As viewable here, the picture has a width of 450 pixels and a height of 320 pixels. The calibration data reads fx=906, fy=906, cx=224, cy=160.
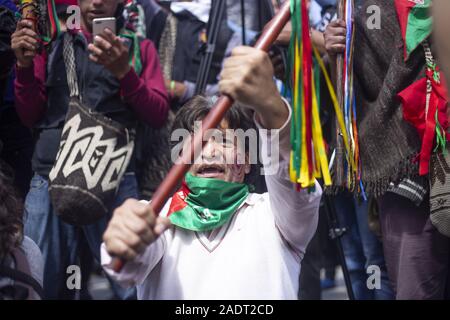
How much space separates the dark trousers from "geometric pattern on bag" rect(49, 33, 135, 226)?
109 cm

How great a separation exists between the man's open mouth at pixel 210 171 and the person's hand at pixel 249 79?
0.61 metres

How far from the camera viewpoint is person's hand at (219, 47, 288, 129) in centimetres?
201

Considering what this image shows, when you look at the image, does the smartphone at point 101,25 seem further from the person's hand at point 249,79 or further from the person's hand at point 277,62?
the person's hand at point 249,79

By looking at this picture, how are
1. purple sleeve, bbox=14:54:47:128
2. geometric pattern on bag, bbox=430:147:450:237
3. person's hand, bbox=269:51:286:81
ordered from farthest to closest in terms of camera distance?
person's hand, bbox=269:51:286:81 < purple sleeve, bbox=14:54:47:128 < geometric pattern on bag, bbox=430:147:450:237

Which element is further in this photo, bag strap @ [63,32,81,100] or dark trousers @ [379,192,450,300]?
bag strap @ [63,32,81,100]

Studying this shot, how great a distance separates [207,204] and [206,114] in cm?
33

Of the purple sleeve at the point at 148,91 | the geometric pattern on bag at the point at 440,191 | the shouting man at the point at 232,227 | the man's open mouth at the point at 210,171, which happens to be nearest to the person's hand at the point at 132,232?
the shouting man at the point at 232,227

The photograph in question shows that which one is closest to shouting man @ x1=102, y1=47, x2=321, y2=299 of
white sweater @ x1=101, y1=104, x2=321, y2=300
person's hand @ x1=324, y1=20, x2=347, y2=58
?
white sweater @ x1=101, y1=104, x2=321, y2=300

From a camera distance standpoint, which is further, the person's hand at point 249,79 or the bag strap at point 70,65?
the bag strap at point 70,65

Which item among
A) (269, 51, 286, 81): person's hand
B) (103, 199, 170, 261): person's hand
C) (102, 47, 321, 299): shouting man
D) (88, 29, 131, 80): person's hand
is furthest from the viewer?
(269, 51, 286, 81): person's hand

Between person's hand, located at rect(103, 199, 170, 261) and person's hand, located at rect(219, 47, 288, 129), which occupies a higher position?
person's hand, located at rect(219, 47, 288, 129)

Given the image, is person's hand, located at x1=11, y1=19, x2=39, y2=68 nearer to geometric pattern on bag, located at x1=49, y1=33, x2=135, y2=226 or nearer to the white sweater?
geometric pattern on bag, located at x1=49, y1=33, x2=135, y2=226

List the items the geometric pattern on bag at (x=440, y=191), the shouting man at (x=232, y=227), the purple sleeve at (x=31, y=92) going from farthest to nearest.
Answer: the purple sleeve at (x=31, y=92), the geometric pattern on bag at (x=440, y=191), the shouting man at (x=232, y=227)

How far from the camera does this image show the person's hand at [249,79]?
79.3 inches
